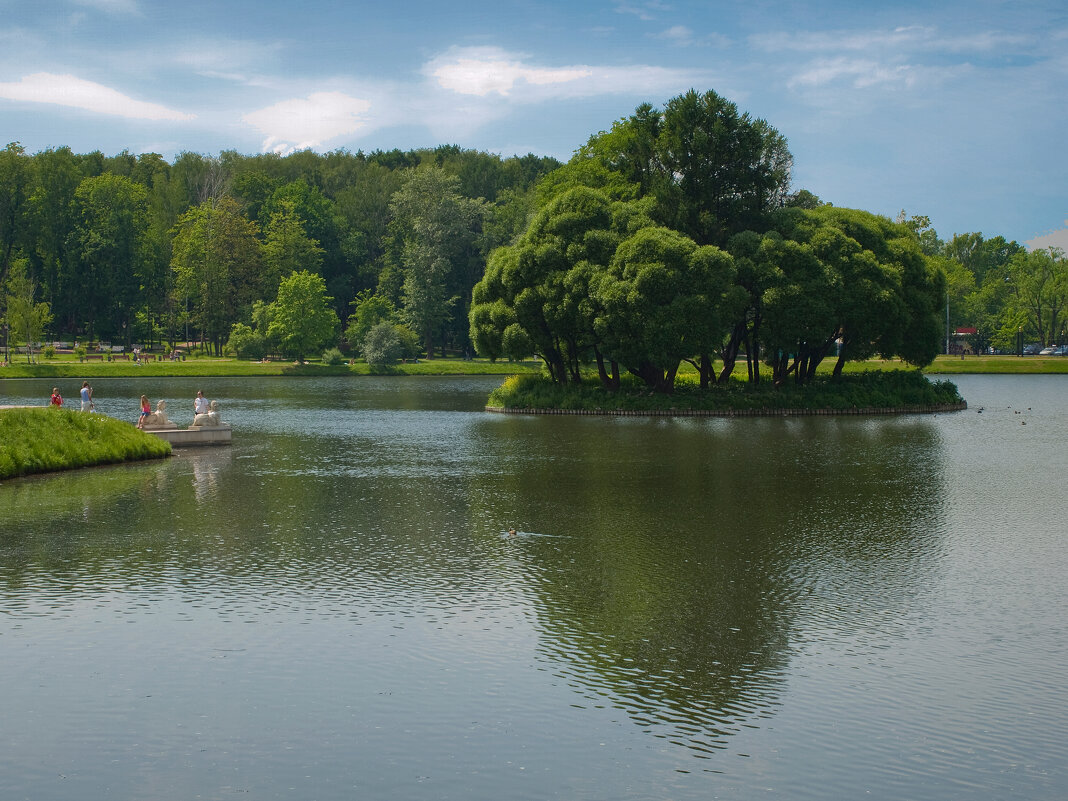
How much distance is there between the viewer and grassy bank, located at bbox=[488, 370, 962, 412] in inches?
2516

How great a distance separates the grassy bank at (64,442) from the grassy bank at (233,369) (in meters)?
72.0

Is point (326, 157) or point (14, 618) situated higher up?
point (326, 157)

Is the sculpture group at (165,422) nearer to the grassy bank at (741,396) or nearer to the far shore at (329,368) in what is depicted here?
the grassy bank at (741,396)

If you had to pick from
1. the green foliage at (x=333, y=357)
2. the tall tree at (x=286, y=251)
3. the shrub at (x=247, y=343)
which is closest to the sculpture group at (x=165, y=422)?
the green foliage at (x=333, y=357)

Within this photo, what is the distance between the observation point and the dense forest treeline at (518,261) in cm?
6312

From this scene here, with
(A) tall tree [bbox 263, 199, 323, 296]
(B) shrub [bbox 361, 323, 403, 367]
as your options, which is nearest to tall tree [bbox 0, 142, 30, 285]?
(A) tall tree [bbox 263, 199, 323, 296]

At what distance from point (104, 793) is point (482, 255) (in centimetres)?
13071

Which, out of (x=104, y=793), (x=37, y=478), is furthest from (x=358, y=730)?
(x=37, y=478)

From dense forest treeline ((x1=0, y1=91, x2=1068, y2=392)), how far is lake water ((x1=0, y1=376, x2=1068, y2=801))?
3029 cm

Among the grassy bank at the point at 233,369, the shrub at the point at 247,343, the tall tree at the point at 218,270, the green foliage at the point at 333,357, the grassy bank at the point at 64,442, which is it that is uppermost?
the tall tree at the point at 218,270

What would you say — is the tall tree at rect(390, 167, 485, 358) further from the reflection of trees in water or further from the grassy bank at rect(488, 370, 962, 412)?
the reflection of trees in water

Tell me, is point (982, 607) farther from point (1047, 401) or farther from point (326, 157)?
point (326, 157)

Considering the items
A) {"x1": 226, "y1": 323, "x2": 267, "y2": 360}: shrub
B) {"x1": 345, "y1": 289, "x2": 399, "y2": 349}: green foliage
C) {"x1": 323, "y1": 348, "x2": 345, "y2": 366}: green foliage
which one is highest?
{"x1": 345, "y1": 289, "x2": 399, "y2": 349}: green foliage

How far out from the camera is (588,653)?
1521cm
